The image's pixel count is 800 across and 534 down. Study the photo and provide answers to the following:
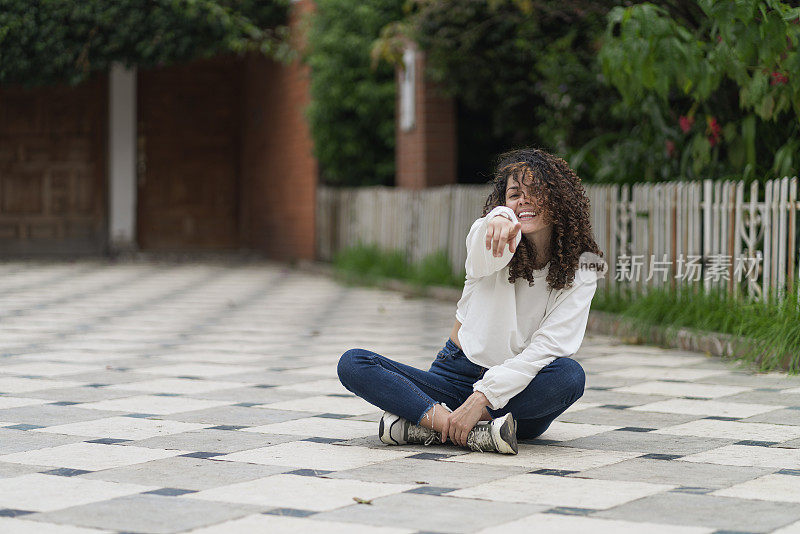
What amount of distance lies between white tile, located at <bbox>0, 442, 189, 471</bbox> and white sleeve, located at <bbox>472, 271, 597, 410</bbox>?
1.11 metres

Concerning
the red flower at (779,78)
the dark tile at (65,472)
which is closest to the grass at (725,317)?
the red flower at (779,78)

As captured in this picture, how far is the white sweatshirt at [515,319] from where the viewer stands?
4250 millimetres

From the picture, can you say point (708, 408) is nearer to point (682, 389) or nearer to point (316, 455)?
point (682, 389)

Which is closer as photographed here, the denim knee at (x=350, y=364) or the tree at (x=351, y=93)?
the denim knee at (x=350, y=364)

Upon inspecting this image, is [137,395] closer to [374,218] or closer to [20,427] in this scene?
[20,427]

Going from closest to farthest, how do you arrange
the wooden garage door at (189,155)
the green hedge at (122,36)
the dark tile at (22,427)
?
the dark tile at (22,427) < the green hedge at (122,36) < the wooden garage door at (189,155)

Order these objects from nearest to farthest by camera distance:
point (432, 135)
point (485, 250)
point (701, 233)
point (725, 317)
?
point (485, 250), point (725, 317), point (701, 233), point (432, 135)

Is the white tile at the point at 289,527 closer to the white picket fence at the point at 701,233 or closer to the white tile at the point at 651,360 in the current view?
the white tile at the point at 651,360

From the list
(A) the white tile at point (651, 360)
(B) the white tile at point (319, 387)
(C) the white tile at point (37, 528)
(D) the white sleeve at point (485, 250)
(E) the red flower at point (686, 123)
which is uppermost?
(E) the red flower at point (686, 123)

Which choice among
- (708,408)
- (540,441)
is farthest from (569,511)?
(708,408)

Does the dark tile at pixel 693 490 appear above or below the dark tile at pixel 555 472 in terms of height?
above

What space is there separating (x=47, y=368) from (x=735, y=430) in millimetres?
3656

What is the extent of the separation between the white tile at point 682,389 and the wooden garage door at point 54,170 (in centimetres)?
1220

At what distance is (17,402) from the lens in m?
5.45
